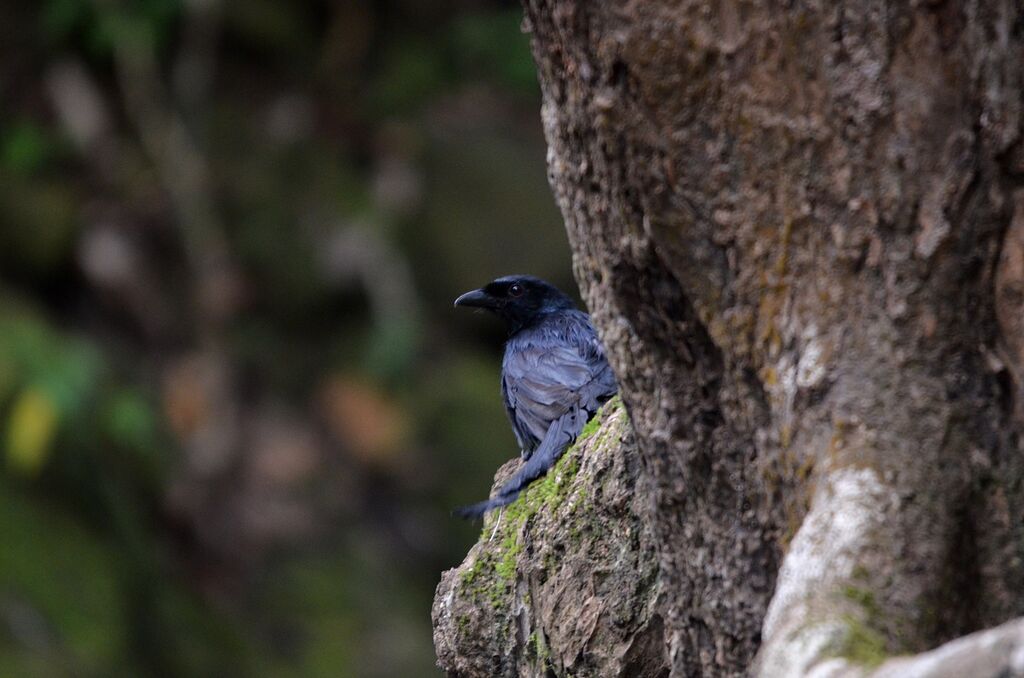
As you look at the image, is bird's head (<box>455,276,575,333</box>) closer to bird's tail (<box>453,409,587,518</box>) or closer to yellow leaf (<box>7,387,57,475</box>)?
bird's tail (<box>453,409,587,518</box>)

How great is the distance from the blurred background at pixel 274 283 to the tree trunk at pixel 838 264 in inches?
306

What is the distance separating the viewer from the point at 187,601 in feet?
32.0

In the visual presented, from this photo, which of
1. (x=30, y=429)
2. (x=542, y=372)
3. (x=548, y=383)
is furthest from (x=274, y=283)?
(x=548, y=383)

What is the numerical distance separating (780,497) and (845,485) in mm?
287

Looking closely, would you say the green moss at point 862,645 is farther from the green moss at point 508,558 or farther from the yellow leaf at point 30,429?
the yellow leaf at point 30,429

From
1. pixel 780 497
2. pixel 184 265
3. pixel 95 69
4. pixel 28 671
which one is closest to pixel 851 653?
pixel 780 497

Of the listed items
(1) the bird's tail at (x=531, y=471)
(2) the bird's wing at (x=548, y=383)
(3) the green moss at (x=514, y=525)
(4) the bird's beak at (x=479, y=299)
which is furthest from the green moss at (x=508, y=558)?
(4) the bird's beak at (x=479, y=299)

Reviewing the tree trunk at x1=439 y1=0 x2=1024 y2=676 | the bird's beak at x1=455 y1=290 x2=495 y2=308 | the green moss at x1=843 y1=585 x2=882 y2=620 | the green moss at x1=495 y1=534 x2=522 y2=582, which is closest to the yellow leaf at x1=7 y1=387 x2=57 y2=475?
the bird's beak at x1=455 y1=290 x2=495 y2=308

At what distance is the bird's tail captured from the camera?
15.2 ft

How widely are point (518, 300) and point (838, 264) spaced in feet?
14.8

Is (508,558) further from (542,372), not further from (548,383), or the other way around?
(542,372)

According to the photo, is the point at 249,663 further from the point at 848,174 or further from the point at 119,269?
the point at 848,174

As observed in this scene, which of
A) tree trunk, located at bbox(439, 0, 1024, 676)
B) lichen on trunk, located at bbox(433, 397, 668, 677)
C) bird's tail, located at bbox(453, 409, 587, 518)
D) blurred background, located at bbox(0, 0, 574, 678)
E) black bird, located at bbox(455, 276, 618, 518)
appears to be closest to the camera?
tree trunk, located at bbox(439, 0, 1024, 676)

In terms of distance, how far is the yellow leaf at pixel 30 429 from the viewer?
888cm
